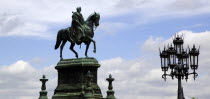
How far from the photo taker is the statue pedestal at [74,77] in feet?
77.5

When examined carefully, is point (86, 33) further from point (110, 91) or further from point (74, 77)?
point (110, 91)

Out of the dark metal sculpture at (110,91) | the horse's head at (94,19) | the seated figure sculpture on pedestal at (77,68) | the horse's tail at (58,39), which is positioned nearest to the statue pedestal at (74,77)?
the seated figure sculpture on pedestal at (77,68)

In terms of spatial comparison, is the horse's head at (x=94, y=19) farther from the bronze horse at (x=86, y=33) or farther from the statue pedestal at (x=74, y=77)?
the statue pedestal at (x=74, y=77)

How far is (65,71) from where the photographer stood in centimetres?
2442

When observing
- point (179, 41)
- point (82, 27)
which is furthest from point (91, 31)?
point (179, 41)

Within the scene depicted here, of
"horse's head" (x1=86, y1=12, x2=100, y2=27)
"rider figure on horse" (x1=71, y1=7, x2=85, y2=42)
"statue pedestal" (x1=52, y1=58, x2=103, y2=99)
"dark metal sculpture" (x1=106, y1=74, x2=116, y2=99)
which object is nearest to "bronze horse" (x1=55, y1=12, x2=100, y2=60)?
"horse's head" (x1=86, y1=12, x2=100, y2=27)

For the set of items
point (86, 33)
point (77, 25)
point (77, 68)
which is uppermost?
point (77, 25)

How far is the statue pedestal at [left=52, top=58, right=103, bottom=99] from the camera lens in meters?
23.6

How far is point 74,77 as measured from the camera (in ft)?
79.1

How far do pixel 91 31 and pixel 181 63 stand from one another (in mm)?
6435

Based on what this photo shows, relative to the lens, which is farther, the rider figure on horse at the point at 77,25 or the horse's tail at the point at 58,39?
the horse's tail at the point at 58,39

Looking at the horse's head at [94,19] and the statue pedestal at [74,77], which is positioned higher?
the horse's head at [94,19]

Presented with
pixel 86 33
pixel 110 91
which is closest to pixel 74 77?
pixel 110 91

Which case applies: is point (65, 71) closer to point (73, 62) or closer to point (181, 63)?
point (73, 62)
